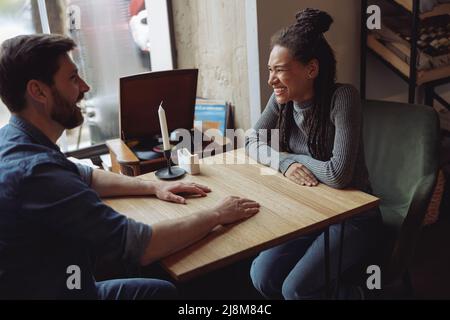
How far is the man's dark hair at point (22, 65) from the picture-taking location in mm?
1224

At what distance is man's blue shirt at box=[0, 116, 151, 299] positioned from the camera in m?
1.12

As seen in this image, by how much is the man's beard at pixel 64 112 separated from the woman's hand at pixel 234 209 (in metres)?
0.48

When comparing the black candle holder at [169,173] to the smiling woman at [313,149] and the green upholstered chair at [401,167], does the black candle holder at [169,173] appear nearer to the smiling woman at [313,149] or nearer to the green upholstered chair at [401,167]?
the smiling woman at [313,149]

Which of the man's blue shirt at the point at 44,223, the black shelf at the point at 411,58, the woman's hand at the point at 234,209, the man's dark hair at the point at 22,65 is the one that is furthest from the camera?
the black shelf at the point at 411,58

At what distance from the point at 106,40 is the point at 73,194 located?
5.72ft

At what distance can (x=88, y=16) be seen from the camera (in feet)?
8.52

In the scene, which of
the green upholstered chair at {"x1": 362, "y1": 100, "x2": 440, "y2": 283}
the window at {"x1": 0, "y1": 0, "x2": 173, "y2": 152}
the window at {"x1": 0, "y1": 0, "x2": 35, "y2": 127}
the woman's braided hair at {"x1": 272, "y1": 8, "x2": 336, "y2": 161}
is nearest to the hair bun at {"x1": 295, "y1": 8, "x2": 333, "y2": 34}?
the woman's braided hair at {"x1": 272, "y1": 8, "x2": 336, "y2": 161}

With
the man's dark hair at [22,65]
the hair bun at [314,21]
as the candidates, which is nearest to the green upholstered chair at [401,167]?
the hair bun at [314,21]

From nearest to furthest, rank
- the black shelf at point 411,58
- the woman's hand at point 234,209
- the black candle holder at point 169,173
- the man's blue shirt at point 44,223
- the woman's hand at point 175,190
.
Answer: the man's blue shirt at point 44,223 < the woman's hand at point 234,209 < the woman's hand at point 175,190 < the black candle holder at point 169,173 < the black shelf at point 411,58

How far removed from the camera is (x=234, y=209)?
1415 mm

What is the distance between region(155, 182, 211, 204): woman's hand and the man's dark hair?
519 millimetres

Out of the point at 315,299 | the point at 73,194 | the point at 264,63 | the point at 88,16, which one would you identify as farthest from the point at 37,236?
the point at 88,16
